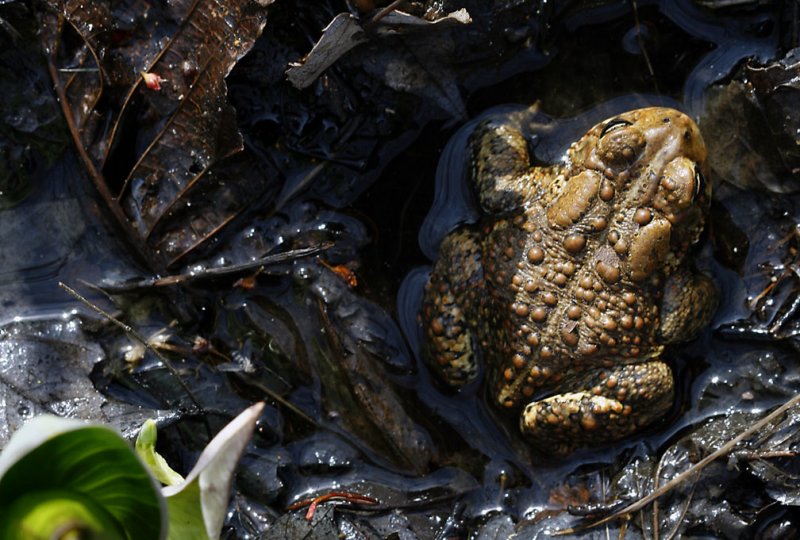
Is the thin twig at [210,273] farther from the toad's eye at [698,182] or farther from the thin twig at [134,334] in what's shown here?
the toad's eye at [698,182]

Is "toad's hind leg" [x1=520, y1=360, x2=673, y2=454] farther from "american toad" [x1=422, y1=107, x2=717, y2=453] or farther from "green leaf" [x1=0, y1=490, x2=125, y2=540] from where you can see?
"green leaf" [x1=0, y1=490, x2=125, y2=540]

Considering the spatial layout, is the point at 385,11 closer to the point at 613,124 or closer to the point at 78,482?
the point at 613,124

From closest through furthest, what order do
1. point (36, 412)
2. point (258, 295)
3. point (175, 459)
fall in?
point (36, 412) → point (175, 459) → point (258, 295)

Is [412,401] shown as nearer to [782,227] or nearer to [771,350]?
[771,350]

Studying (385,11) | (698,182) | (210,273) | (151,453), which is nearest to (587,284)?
(698,182)

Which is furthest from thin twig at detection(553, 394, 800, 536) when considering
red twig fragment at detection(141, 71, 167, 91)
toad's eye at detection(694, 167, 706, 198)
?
red twig fragment at detection(141, 71, 167, 91)

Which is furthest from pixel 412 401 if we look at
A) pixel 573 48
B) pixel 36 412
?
pixel 573 48

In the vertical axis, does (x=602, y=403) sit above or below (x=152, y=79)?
below

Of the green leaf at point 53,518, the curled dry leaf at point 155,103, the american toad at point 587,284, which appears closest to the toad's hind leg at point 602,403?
the american toad at point 587,284
